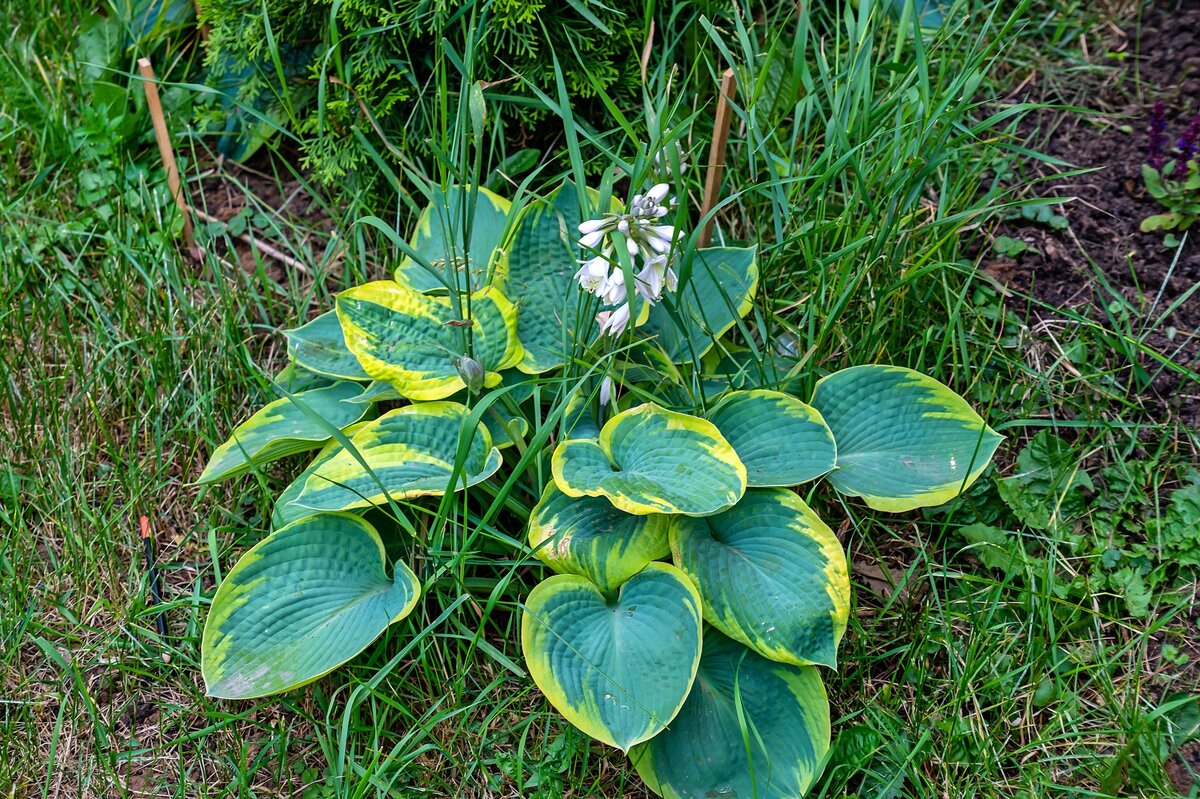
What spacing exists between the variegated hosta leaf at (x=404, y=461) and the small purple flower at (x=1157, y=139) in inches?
71.1

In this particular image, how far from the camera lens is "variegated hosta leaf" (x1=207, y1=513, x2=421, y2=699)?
179 cm

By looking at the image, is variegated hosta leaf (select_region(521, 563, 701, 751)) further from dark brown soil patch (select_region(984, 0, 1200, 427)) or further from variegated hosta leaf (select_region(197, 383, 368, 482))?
dark brown soil patch (select_region(984, 0, 1200, 427))

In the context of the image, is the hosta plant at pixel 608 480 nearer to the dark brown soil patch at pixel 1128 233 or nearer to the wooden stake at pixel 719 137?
the wooden stake at pixel 719 137

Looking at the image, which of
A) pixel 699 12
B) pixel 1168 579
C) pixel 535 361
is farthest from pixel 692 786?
pixel 699 12

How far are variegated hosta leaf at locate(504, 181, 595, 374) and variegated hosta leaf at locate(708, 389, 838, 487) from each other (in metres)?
0.41

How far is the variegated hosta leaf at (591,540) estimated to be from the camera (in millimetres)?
1856

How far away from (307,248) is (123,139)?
26.0 inches

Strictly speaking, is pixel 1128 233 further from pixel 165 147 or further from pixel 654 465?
pixel 165 147

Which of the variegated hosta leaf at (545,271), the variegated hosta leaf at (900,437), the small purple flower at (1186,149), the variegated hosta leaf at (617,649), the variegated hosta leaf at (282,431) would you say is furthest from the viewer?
the small purple flower at (1186,149)

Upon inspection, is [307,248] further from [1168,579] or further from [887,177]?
[1168,579]

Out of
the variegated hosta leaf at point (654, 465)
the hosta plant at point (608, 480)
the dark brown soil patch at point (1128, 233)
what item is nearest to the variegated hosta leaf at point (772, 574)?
the hosta plant at point (608, 480)

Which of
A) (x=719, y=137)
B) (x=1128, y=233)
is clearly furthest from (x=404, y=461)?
(x=1128, y=233)

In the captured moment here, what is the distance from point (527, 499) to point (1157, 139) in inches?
70.8

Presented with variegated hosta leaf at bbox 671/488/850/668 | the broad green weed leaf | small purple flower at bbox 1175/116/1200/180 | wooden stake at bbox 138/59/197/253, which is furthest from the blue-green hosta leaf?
small purple flower at bbox 1175/116/1200/180
